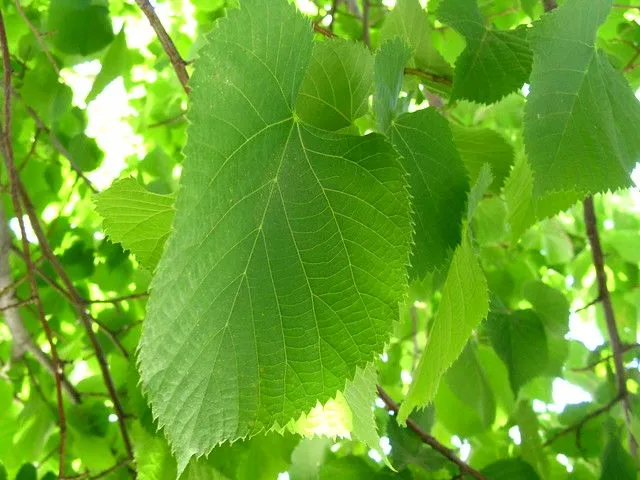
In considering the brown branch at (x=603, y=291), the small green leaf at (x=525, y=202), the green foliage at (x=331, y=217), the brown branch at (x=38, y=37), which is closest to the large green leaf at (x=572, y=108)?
the green foliage at (x=331, y=217)

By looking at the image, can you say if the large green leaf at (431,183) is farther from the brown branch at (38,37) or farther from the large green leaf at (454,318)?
the brown branch at (38,37)

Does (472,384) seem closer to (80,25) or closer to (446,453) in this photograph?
(446,453)

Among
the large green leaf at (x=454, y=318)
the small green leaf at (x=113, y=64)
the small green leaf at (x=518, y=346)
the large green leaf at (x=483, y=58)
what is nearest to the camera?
the large green leaf at (x=454, y=318)

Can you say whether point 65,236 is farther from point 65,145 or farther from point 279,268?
point 279,268

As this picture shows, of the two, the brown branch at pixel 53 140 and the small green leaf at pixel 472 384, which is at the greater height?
the brown branch at pixel 53 140

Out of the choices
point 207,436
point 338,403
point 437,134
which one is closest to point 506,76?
point 437,134

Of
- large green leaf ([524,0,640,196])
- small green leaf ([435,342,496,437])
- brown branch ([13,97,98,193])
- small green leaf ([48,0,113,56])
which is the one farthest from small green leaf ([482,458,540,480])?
small green leaf ([48,0,113,56])
